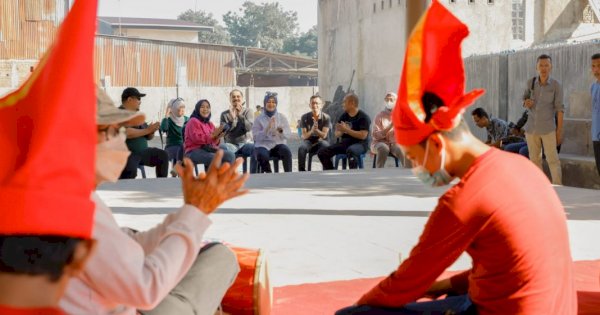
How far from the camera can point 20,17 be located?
2705 centimetres

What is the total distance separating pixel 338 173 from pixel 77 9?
9.77m

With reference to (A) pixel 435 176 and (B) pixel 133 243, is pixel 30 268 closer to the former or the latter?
(B) pixel 133 243

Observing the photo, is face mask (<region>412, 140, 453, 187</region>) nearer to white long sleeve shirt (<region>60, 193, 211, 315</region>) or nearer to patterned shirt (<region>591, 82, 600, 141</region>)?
white long sleeve shirt (<region>60, 193, 211, 315</region>)

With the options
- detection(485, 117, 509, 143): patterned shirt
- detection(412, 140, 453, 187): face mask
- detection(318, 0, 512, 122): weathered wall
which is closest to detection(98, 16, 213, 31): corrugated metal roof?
detection(318, 0, 512, 122): weathered wall

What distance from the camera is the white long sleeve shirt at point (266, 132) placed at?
11.5 meters

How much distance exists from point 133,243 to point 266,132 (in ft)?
30.2

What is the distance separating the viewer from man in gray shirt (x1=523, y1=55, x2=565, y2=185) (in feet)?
31.6

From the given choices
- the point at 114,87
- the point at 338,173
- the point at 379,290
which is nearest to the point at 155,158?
the point at 338,173

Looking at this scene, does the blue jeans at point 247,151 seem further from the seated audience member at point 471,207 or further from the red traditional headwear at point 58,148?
the red traditional headwear at point 58,148

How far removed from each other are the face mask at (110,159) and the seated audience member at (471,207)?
889 mm

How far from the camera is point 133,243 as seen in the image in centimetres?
230

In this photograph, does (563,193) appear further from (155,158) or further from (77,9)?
(77,9)

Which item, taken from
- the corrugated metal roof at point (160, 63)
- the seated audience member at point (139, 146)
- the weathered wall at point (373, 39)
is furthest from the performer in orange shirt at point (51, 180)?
the corrugated metal roof at point (160, 63)

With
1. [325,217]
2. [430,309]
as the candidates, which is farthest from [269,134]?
[430,309]
